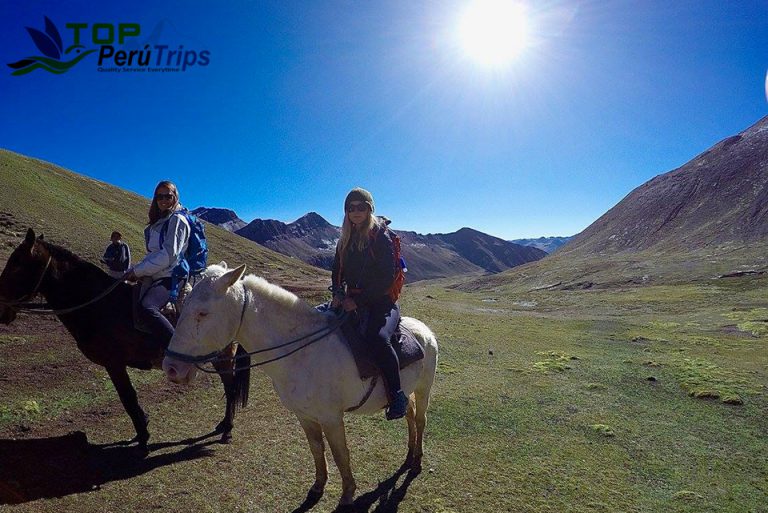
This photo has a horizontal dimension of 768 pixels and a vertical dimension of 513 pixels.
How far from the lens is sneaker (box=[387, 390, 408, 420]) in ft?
21.3

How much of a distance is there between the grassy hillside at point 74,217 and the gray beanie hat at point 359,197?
84.5 ft

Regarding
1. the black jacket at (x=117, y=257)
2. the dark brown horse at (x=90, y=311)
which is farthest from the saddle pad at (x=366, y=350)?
the black jacket at (x=117, y=257)

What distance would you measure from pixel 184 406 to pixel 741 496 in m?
13.2

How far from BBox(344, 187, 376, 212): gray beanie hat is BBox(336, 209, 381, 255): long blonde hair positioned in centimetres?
16

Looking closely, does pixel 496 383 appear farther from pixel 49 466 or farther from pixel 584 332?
pixel 584 332

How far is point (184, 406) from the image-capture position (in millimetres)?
10797

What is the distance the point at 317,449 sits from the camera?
682 cm

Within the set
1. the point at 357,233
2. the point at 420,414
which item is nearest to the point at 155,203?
the point at 357,233

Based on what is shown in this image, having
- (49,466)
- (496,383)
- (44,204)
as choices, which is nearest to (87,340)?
(49,466)

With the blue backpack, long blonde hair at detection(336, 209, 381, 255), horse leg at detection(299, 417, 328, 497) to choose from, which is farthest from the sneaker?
the blue backpack

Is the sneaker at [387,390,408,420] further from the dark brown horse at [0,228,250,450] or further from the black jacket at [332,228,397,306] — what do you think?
the dark brown horse at [0,228,250,450]

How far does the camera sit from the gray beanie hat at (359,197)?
6.38 metres

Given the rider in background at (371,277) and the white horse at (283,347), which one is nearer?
the white horse at (283,347)

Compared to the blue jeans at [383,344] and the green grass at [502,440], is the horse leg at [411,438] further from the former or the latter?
the blue jeans at [383,344]
